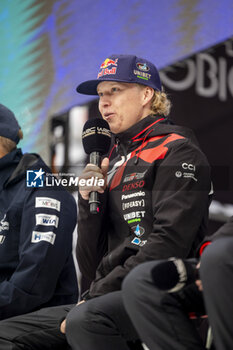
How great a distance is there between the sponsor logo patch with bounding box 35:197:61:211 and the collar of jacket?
0.44m

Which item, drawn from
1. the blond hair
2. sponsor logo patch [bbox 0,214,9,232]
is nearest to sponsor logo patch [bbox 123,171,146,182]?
sponsor logo patch [bbox 0,214,9,232]

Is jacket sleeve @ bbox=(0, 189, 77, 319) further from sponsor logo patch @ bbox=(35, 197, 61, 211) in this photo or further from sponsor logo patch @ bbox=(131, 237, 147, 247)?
sponsor logo patch @ bbox=(131, 237, 147, 247)

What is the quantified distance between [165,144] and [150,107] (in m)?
0.35

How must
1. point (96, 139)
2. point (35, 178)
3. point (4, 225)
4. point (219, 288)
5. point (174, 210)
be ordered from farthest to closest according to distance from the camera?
1. point (35, 178)
2. point (4, 225)
3. point (96, 139)
4. point (174, 210)
5. point (219, 288)

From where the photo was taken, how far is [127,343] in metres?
2.01

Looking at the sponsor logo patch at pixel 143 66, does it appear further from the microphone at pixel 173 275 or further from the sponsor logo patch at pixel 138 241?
the microphone at pixel 173 275

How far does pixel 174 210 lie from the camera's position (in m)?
1.98

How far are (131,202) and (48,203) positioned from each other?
0.58 meters

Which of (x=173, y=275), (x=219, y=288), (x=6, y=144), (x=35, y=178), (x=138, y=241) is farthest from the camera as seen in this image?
(x=6, y=144)

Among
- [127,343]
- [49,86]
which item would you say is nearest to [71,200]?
[127,343]

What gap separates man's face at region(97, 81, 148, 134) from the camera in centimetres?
242

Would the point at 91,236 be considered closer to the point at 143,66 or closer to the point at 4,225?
the point at 4,225

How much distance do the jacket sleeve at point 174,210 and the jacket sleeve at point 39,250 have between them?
1.41ft

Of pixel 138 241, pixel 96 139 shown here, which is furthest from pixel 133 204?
pixel 96 139
